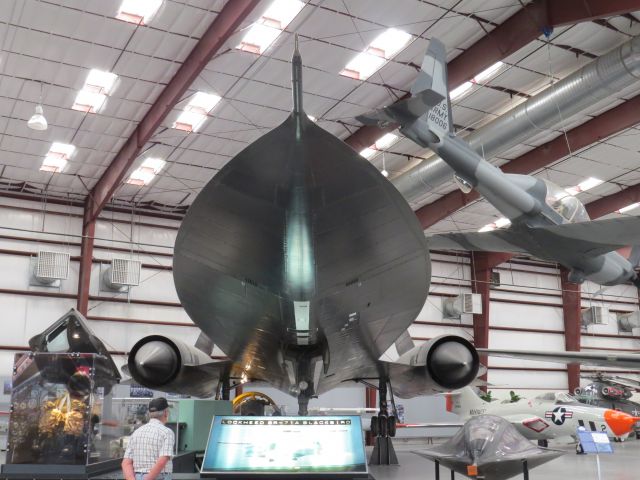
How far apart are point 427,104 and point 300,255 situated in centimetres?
463

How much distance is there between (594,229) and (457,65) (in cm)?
513

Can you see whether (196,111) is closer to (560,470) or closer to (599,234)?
(599,234)

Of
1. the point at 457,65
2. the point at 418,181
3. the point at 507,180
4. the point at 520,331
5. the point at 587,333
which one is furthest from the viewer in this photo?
the point at 587,333

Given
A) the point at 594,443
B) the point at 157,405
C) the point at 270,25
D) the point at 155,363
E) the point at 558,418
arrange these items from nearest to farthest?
the point at 157,405, the point at 594,443, the point at 155,363, the point at 270,25, the point at 558,418

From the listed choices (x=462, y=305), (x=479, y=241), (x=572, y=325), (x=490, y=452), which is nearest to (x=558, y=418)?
(x=479, y=241)

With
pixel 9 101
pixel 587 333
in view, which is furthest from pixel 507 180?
pixel 587 333

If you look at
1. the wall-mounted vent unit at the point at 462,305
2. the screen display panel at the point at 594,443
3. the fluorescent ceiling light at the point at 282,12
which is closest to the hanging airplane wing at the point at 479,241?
the fluorescent ceiling light at the point at 282,12

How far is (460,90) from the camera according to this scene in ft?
50.8

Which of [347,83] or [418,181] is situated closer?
[347,83]

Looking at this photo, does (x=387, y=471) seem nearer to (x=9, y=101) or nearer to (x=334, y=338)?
(x=334, y=338)

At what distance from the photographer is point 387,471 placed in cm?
998

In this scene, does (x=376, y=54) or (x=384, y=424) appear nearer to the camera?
(x=384, y=424)

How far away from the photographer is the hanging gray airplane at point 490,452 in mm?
5570

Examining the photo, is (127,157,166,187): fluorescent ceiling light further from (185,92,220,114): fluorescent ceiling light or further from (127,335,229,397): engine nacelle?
(127,335,229,397): engine nacelle
